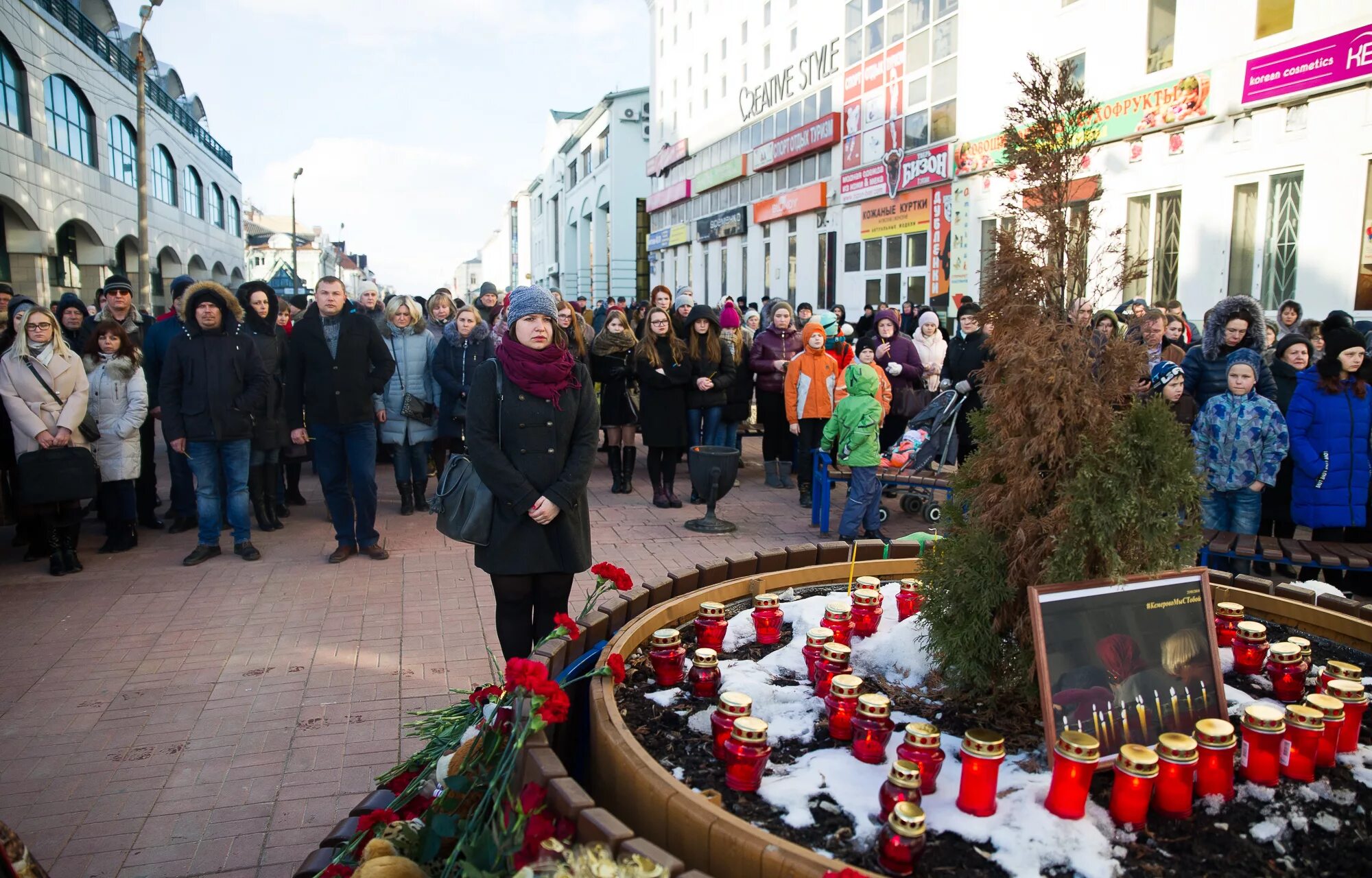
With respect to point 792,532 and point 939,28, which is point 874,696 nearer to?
point 792,532

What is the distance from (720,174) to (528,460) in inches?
1306

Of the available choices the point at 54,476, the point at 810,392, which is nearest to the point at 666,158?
the point at 810,392

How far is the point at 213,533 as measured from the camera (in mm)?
6898

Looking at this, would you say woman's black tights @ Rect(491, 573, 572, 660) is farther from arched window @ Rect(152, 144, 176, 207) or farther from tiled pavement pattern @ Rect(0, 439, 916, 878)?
arched window @ Rect(152, 144, 176, 207)

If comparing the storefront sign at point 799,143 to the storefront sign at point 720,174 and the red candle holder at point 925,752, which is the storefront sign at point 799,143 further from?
the red candle holder at point 925,752

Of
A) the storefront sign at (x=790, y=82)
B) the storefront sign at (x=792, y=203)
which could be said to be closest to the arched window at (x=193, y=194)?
the storefront sign at (x=790, y=82)

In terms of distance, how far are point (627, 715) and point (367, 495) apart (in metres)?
4.86

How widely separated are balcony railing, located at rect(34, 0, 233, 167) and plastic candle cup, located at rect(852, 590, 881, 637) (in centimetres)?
2705

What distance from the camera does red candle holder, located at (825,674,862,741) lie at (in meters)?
2.52

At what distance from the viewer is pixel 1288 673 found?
2.73 m

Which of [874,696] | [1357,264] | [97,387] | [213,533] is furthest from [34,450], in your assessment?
[1357,264]

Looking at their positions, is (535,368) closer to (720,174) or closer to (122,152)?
(720,174)

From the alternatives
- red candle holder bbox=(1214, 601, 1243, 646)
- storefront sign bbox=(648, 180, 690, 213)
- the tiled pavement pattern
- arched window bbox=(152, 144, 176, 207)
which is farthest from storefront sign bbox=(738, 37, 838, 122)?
red candle holder bbox=(1214, 601, 1243, 646)

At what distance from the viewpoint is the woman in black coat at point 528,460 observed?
3.85 m
